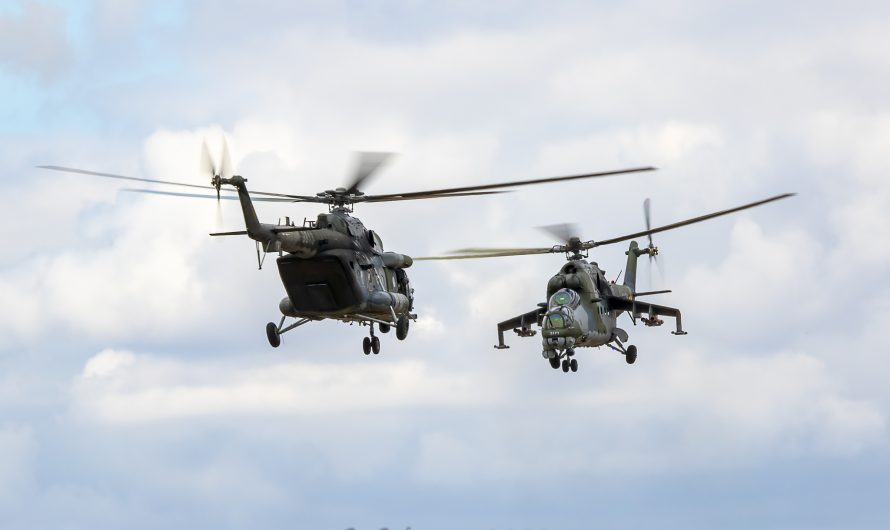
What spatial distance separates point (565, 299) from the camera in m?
87.8

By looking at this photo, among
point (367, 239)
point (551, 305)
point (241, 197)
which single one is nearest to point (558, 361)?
point (551, 305)

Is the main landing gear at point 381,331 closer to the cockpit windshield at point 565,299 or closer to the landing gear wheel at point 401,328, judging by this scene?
the landing gear wheel at point 401,328

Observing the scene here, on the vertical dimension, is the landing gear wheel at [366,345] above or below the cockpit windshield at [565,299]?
below

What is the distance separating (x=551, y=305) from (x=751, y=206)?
17.3 meters

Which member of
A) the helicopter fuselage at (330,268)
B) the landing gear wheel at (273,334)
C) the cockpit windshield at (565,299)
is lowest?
the landing gear wheel at (273,334)

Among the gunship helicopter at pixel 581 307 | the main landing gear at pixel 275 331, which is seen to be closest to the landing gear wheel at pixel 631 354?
the gunship helicopter at pixel 581 307

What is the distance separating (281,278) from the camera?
242ft

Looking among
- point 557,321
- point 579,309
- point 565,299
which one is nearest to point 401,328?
point 557,321

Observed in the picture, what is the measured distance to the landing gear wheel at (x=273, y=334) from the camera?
77125 millimetres

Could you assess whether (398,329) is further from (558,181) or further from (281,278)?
(558,181)

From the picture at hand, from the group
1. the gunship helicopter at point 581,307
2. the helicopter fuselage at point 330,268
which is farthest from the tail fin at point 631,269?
the helicopter fuselage at point 330,268

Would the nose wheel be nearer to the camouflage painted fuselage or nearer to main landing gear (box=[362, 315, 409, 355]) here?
main landing gear (box=[362, 315, 409, 355])

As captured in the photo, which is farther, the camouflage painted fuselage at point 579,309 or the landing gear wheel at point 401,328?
the camouflage painted fuselage at point 579,309

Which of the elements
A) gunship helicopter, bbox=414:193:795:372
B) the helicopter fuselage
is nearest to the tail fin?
gunship helicopter, bbox=414:193:795:372
